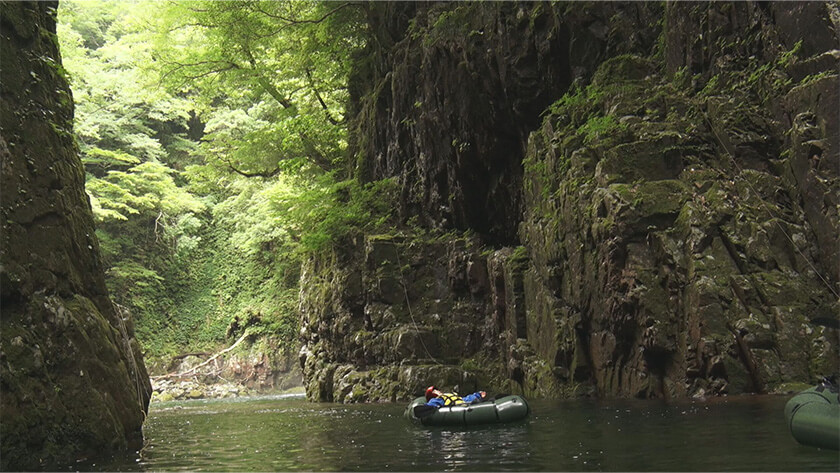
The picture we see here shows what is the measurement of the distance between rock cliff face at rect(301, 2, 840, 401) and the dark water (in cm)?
188

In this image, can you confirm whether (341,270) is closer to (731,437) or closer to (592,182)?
(592,182)

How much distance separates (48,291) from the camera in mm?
8375

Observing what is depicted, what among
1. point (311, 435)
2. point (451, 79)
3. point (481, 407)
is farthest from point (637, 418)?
point (451, 79)

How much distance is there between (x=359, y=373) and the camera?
21125mm

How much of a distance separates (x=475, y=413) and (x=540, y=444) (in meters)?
3.12

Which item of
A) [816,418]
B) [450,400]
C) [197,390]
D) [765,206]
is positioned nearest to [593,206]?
[765,206]

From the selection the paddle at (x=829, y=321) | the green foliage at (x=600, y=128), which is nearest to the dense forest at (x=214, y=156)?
the green foliage at (x=600, y=128)

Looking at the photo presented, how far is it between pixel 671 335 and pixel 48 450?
35.3ft

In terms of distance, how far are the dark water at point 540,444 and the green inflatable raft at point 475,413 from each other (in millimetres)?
269

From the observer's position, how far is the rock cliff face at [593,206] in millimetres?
12859

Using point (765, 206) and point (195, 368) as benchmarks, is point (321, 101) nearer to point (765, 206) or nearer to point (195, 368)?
point (195, 368)

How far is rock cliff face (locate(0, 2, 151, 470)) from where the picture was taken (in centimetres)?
759

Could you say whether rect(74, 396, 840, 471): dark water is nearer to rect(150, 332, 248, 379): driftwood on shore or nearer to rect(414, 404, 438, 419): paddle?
rect(414, 404, 438, 419): paddle

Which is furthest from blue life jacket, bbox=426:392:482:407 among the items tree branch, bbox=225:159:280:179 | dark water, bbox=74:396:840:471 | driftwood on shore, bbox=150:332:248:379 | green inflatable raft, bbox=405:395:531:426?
driftwood on shore, bbox=150:332:248:379
